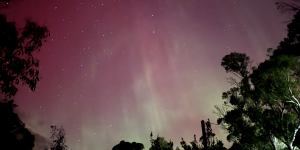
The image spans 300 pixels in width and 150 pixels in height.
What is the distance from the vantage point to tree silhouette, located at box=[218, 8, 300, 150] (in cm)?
2281

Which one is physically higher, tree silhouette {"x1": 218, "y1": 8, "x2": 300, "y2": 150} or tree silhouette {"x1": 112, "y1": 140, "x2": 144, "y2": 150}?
tree silhouette {"x1": 112, "y1": 140, "x2": 144, "y2": 150}

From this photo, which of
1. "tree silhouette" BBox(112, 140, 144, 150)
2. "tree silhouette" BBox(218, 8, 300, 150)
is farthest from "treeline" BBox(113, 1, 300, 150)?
"tree silhouette" BBox(112, 140, 144, 150)

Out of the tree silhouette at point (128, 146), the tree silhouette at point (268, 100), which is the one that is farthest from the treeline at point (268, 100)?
the tree silhouette at point (128, 146)

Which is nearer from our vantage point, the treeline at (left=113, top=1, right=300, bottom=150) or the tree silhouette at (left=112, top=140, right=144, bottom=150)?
→ the treeline at (left=113, top=1, right=300, bottom=150)

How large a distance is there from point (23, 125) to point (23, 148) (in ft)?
9.79

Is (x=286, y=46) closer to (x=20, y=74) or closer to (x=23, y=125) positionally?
(x=20, y=74)

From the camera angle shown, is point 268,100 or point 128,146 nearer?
point 268,100

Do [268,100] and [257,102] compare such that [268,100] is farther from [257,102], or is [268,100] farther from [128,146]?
[128,146]

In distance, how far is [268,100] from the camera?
24.5m

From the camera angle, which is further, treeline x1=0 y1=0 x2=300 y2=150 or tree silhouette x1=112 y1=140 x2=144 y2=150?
tree silhouette x1=112 y1=140 x2=144 y2=150

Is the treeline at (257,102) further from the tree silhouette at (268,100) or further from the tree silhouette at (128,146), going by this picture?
the tree silhouette at (128,146)

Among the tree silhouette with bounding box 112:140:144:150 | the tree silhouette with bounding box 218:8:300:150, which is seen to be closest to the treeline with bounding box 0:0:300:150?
the tree silhouette with bounding box 218:8:300:150

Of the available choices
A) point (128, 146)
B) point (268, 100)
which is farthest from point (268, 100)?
point (128, 146)

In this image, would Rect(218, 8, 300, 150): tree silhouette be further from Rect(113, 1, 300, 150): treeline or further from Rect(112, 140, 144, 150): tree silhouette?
Rect(112, 140, 144, 150): tree silhouette
